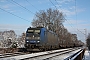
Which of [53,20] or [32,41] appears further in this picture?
[53,20]

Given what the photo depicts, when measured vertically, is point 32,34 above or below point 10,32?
below

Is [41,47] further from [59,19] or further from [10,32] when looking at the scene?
[10,32]

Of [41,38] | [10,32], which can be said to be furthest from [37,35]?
[10,32]

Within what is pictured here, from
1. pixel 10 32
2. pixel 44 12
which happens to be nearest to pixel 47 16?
pixel 44 12

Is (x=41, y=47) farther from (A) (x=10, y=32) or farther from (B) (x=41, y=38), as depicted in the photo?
(A) (x=10, y=32)

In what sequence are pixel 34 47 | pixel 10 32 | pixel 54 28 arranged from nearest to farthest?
pixel 34 47
pixel 54 28
pixel 10 32

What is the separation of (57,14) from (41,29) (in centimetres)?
3614

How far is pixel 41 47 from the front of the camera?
1128 inches

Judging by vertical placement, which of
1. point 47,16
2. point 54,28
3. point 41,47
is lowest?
point 41,47

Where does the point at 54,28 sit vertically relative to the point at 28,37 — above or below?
above

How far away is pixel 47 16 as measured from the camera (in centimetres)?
6350

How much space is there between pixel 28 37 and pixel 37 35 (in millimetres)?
1506

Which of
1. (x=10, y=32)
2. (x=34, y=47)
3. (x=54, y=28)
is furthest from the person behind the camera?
(x=10, y=32)

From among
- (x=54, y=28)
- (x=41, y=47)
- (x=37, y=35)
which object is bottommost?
(x=41, y=47)
